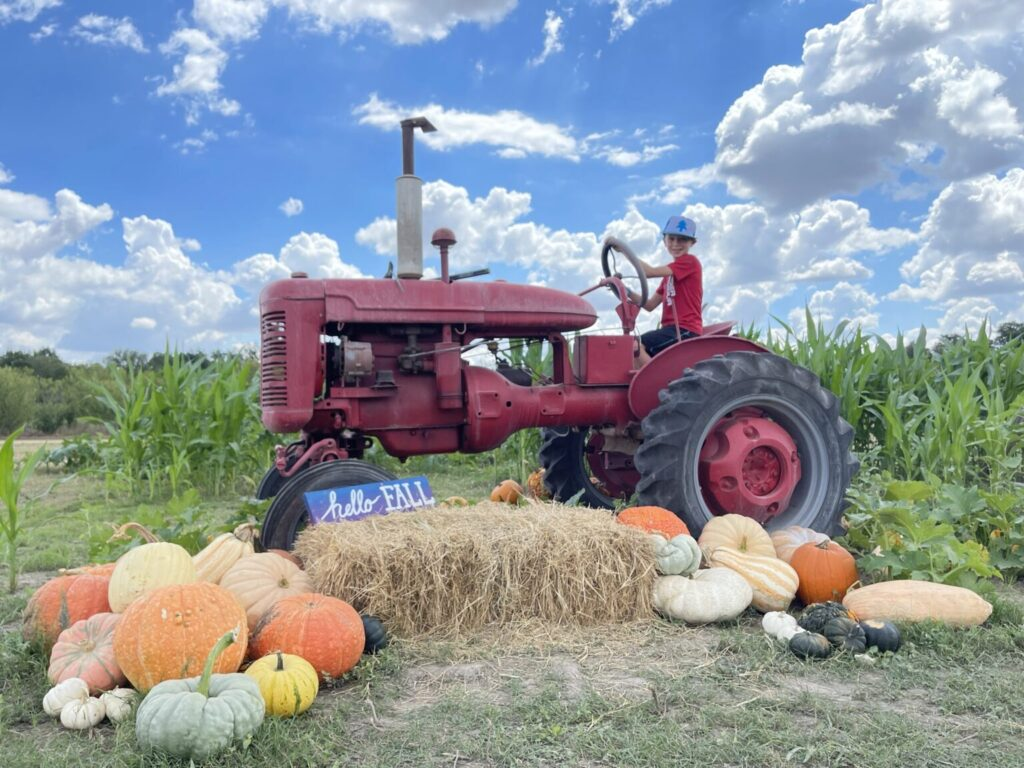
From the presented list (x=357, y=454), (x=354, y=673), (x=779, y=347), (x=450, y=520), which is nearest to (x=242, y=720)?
(x=354, y=673)

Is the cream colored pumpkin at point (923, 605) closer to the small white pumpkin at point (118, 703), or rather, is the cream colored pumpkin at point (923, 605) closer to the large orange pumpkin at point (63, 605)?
the small white pumpkin at point (118, 703)

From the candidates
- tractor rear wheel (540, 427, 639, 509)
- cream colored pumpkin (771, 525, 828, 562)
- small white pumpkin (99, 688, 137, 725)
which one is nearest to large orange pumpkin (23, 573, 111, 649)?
small white pumpkin (99, 688, 137, 725)

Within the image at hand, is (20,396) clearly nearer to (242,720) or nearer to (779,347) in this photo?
(779,347)

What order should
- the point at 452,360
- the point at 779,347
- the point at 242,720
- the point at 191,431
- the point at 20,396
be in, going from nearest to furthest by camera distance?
the point at 242,720
the point at 452,360
the point at 191,431
the point at 779,347
the point at 20,396

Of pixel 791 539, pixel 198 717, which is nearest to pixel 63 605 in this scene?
pixel 198 717

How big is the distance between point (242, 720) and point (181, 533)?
7.70 feet

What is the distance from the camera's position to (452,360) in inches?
197

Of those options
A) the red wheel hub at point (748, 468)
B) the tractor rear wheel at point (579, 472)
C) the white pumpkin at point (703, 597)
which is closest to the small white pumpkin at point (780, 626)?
the white pumpkin at point (703, 597)

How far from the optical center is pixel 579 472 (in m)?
6.38

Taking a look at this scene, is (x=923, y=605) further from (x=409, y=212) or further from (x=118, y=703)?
(x=409, y=212)

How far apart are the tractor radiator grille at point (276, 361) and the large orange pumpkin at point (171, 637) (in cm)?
190

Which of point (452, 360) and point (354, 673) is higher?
point (452, 360)

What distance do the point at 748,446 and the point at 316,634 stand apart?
2.96 meters

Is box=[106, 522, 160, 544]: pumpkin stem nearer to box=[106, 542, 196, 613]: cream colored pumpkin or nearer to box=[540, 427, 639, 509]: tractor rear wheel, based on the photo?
box=[106, 542, 196, 613]: cream colored pumpkin
